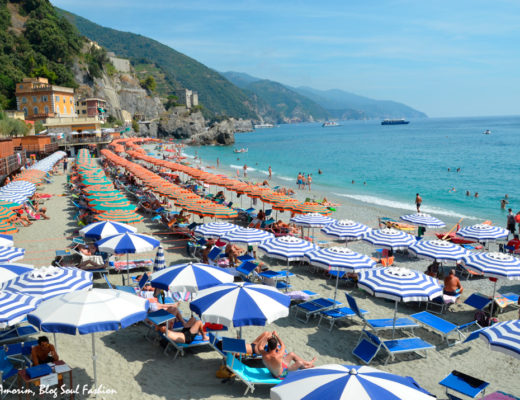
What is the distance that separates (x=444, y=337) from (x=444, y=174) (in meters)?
41.1

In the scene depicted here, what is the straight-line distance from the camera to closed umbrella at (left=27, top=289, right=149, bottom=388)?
5.14 m

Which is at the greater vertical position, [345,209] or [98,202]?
[98,202]

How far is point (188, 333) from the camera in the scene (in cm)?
720

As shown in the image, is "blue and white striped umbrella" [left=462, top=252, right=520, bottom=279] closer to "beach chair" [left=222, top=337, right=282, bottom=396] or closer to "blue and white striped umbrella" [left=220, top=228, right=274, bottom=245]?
"blue and white striped umbrella" [left=220, top=228, right=274, bottom=245]

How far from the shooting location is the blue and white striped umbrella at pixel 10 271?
24.3 ft

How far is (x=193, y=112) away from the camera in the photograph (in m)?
140

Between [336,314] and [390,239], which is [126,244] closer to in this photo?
[336,314]

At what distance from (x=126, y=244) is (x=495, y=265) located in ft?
28.2

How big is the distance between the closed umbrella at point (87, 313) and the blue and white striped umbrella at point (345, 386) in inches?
96.1

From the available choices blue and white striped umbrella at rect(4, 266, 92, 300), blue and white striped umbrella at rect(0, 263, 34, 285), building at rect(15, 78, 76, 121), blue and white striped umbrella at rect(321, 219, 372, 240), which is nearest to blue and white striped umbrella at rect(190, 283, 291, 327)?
blue and white striped umbrella at rect(4, 266, 92, 300)

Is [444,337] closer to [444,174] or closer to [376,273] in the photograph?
[376,273]

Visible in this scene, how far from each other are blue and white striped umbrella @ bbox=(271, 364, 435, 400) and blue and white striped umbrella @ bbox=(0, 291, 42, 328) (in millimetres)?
4083

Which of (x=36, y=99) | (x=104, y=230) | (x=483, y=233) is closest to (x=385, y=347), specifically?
(x=104, y=230)

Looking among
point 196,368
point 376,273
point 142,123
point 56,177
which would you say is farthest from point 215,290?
point 142,123
